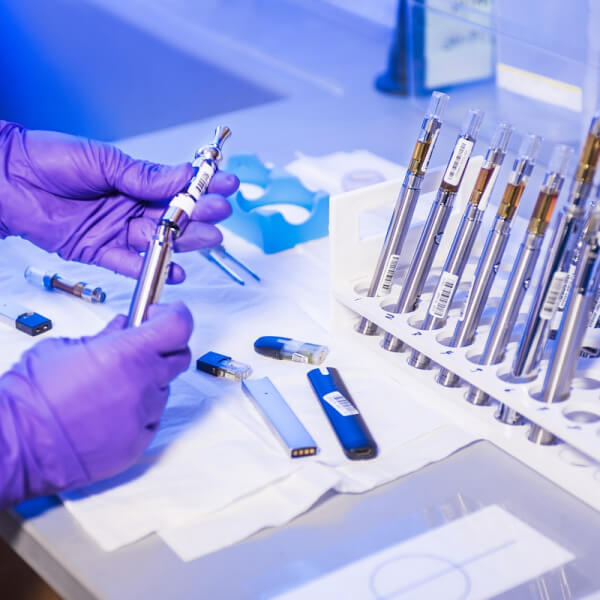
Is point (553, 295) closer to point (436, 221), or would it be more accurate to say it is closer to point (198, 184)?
point (436, 221)

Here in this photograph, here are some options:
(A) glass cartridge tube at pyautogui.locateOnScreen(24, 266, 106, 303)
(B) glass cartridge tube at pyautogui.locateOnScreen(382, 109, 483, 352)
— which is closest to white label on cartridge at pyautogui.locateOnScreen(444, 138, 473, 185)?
(B) glass cartridge tube at pyautogui.locateOnScreen(382, 109, 483, 352)

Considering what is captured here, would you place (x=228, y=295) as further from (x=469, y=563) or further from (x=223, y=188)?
(x=469, y=563)

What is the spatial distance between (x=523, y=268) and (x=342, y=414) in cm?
20

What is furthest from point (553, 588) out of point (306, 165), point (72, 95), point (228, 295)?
point (72, 95)

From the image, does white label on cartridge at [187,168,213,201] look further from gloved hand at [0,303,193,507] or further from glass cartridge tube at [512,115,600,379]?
glass cartridge tube at [512,115,600,379]

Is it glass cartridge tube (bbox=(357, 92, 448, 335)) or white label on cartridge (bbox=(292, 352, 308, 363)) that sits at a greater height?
glass cartridge tube (bbox=(357, 92, 448, 335))

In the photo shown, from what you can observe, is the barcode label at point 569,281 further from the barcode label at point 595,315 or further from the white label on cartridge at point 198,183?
the white label on cartridge at point 198,183

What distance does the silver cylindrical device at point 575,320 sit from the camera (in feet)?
2.43

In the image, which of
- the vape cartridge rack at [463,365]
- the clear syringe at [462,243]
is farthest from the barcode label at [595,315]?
the clear syringe at [462,243]

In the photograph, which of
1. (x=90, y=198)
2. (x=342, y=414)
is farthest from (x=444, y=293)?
(x=90, y=198)

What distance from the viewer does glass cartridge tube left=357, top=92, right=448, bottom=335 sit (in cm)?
88

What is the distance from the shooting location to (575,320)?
0.76 metres

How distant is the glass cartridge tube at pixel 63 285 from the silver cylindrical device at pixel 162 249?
0.23 meters

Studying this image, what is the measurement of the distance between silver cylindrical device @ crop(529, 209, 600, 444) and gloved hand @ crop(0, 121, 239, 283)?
39 centimetres
